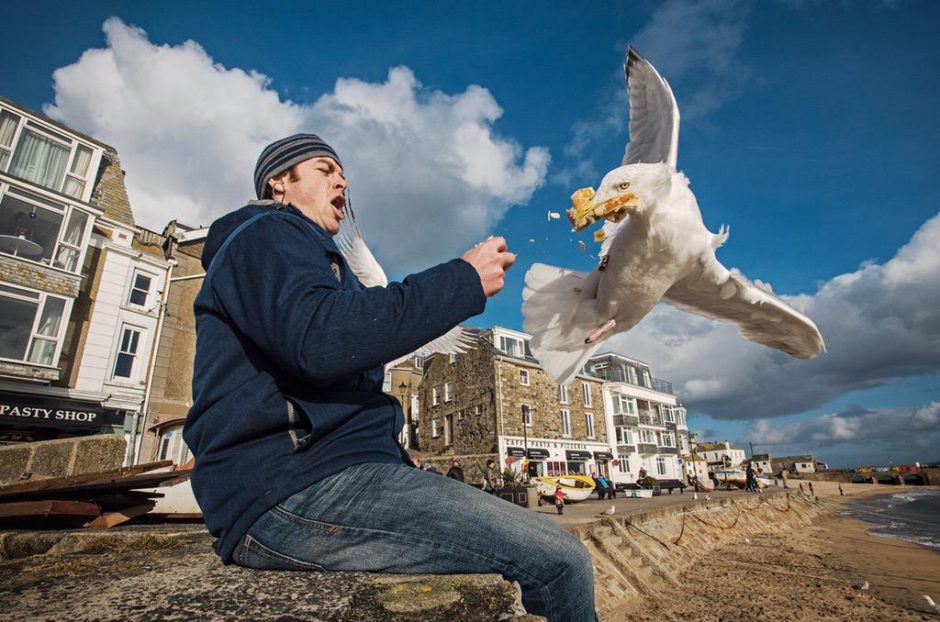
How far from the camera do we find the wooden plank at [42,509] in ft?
10.9

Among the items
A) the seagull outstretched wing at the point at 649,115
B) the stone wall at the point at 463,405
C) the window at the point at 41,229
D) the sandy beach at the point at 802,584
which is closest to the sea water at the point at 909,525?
the sandy beach at the point at 802,584

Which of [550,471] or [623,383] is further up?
[623,383]

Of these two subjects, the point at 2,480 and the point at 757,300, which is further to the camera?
the point at 2,480

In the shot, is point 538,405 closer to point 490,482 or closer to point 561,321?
point 490,482

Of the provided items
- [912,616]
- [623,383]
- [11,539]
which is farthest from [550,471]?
[11,539]

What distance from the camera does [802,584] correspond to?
410 inches

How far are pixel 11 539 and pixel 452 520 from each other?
9.59ft

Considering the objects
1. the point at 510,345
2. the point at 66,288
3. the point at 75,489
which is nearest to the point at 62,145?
the point at 66,288

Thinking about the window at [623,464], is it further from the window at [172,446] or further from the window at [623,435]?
the window at [172,446]

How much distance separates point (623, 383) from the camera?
38.7m

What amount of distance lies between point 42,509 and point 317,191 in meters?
3.37

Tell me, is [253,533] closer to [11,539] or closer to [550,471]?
[11,539]

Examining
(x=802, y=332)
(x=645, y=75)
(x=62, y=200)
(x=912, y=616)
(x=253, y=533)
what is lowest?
(x=912, y=616)

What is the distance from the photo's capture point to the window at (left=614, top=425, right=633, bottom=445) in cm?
3628
